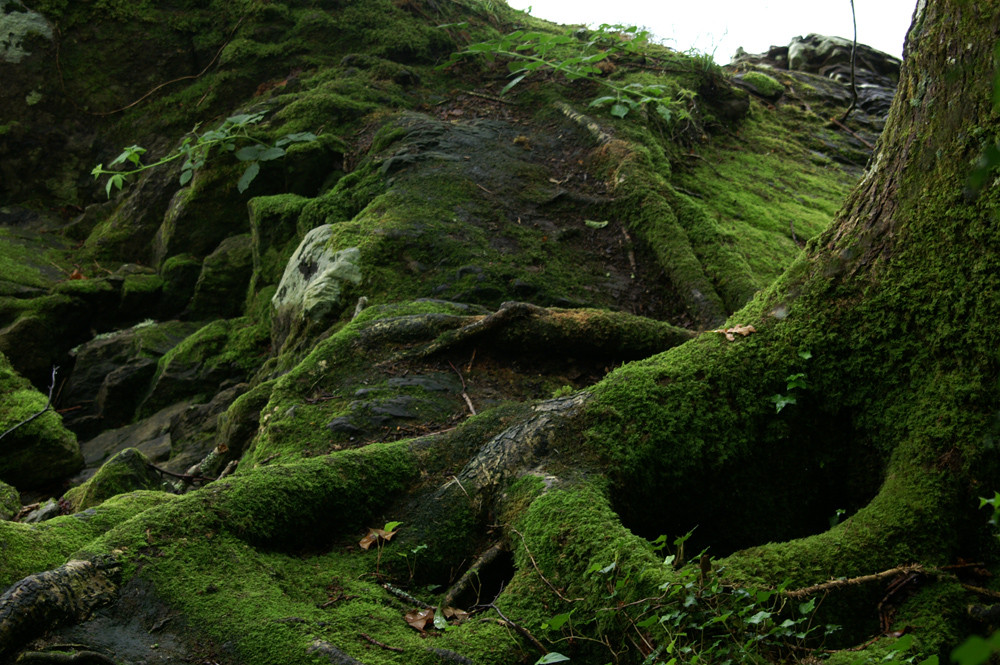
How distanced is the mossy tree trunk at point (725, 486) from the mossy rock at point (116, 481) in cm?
203

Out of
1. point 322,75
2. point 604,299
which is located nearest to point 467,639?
point 604,299

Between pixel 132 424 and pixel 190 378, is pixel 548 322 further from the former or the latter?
pixel 132 424

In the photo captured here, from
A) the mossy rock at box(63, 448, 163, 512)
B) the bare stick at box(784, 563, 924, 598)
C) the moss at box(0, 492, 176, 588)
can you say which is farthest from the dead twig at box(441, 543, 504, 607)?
the mossy rock at box(63, 448, 163, 512)

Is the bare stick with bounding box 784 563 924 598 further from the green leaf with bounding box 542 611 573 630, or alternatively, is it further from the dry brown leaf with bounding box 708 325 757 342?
the dry brown leaf with bounding box 708 325 757 342

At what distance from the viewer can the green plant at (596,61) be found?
8.51 m

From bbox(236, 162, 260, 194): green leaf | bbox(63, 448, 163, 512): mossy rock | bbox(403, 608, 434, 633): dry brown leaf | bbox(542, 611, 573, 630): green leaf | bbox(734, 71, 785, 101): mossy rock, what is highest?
bbox(734, 71, 785, 101): mossy rock

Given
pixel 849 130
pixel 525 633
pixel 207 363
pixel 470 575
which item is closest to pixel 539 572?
pixel 525 633

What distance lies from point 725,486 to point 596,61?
7008 millimetres

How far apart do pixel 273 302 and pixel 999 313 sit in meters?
5.75

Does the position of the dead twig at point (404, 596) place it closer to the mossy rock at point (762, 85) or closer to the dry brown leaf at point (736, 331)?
the dry brown leaf at point (736, 331)

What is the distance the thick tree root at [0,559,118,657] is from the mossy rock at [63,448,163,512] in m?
2.14

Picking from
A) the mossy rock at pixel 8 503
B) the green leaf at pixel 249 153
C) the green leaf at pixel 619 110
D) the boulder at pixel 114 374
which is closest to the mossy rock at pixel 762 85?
the green leaf at pixel 619 110

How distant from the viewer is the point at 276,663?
2.58m

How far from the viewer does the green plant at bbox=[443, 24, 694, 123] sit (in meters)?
8.51
